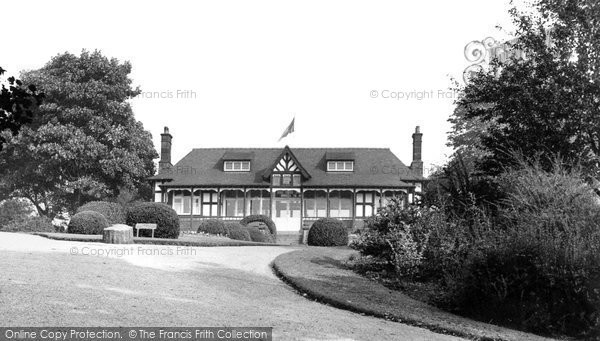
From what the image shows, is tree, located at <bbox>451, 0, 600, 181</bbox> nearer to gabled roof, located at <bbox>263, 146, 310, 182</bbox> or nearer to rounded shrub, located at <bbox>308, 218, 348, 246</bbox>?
rounded shrub, located at <bbox>308, 218, 348, 246</bbox>

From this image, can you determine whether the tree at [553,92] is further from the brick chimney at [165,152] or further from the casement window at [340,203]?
the brick chimney at [165,152]

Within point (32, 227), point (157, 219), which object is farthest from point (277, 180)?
point (157, 219)

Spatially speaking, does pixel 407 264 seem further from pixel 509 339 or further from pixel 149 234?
pixel 149 234

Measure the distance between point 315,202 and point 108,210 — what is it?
66.2 feet

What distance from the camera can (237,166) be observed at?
46156mm

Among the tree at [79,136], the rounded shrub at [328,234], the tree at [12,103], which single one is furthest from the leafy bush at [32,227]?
the tree at [12,103]

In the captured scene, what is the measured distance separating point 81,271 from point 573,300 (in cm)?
944

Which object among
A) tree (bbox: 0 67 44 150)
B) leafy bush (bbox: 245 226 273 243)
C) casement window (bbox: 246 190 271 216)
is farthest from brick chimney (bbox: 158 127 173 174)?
tree (bbox: 0 67 44 150)

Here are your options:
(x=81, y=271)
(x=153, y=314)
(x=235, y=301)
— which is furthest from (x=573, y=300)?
(x=81, y=271)

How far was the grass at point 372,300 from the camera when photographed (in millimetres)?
8562

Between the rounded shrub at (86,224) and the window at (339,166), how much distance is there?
2378 cm

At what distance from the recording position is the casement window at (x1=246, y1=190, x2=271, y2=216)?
4472 cm

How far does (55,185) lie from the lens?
131 ft

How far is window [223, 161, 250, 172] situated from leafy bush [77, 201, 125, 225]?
17395 mm
